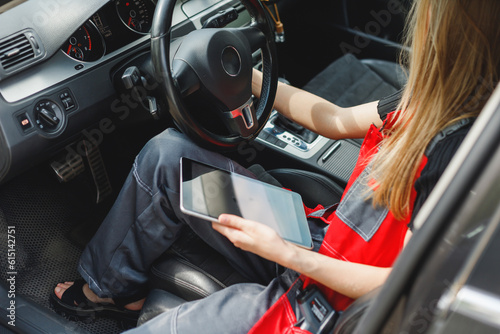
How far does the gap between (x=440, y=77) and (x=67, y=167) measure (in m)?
0.98

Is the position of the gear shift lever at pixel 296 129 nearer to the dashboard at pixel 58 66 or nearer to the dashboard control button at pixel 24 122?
the dashboard at pixel 58 66

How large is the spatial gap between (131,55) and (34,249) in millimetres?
637

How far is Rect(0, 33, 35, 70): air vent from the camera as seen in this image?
1.13m

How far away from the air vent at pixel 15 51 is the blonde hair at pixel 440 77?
0.83m

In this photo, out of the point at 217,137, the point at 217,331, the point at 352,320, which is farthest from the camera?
the point at 217,137

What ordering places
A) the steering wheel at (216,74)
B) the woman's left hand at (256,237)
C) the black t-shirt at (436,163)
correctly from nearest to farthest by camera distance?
1. the black t-shirt at (436,163)
2. the woman's left hand at (256,237)
3. the steering wheel at (216,74)

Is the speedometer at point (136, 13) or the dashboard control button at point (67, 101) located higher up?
the speedometer at point (136, 13)

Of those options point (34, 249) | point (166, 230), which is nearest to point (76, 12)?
point (166, 230)

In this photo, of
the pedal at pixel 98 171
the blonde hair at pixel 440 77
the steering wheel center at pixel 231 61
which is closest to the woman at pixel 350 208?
the blonde hair at pixel 440 77

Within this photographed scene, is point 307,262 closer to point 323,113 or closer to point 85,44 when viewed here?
point 323,113

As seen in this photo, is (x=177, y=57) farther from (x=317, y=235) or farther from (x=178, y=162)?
(x=317, y=235)

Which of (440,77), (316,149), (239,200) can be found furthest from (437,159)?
(316,149)

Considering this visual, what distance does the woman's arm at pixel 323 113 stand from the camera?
1250 mm

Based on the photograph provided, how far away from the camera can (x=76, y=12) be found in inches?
48.7
